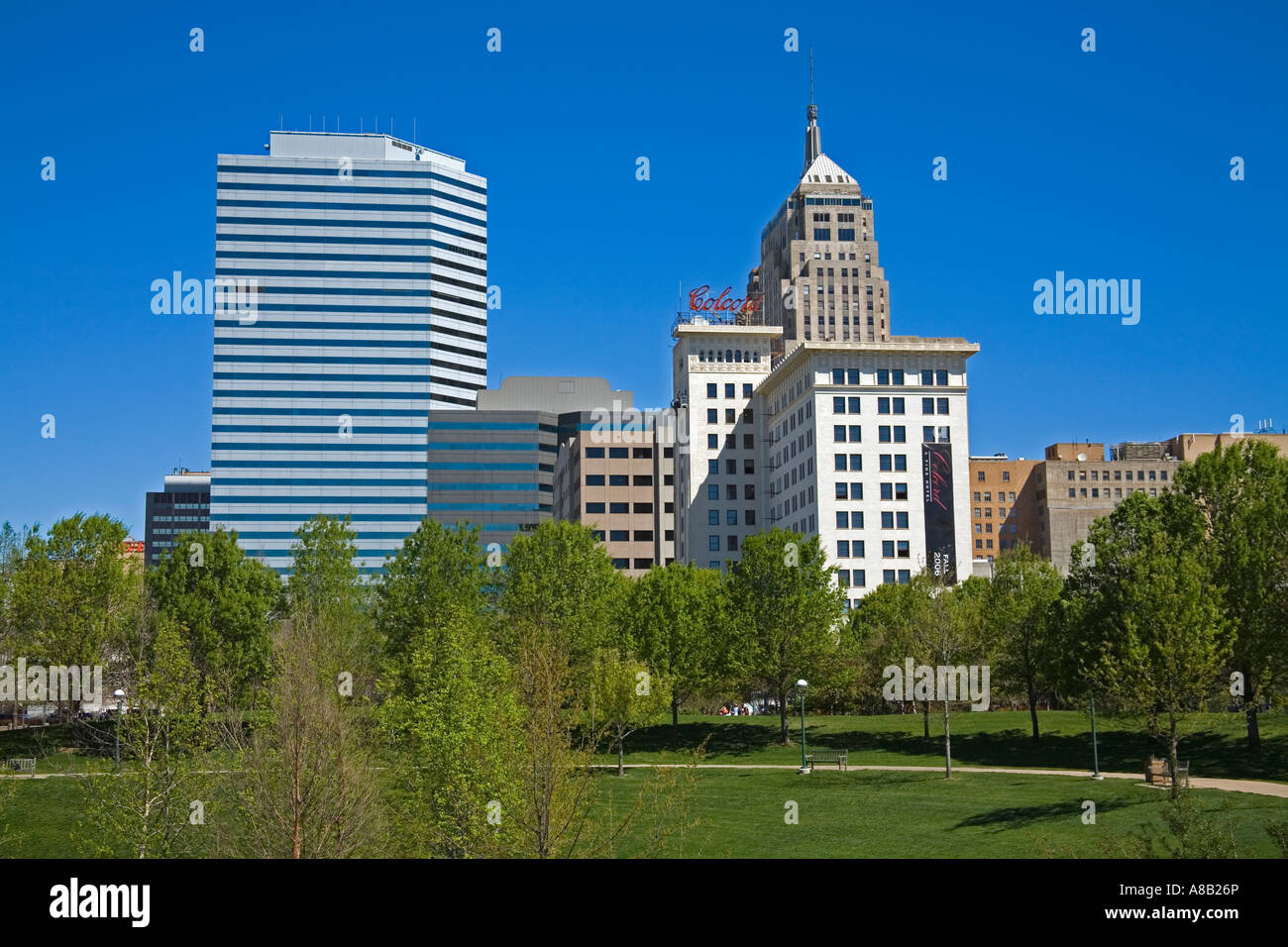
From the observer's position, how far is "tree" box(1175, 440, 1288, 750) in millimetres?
50125

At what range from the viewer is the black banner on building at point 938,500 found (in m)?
117

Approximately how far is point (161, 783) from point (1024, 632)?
153ft

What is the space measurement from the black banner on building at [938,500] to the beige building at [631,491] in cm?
4666

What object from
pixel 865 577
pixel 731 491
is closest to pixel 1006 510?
pixel 731 491

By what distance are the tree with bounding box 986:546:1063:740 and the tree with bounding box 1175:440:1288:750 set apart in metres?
9.13

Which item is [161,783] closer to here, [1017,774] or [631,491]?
[1017,774]

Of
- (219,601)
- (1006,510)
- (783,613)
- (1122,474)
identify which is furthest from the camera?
(1006,510)

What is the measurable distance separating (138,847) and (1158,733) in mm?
34158

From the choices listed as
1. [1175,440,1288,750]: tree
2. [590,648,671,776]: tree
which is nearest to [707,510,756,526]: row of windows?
[590,648,671,776]: tree

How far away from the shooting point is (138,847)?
2972cm

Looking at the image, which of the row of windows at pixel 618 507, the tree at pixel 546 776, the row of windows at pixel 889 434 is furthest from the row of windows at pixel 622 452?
the tree at pixel 546 776

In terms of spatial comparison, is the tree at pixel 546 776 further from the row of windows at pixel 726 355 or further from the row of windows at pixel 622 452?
the row of windows at pixel 726 355

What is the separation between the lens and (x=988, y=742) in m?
61.4

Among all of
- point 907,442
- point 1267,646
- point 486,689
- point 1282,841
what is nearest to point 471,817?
point 486,689
